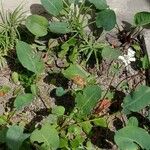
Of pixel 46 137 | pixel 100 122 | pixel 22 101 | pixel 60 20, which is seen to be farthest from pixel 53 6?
pixel 46 137

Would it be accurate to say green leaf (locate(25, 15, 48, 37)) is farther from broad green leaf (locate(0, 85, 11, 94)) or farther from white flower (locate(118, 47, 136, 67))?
white flower (locate(118, 47, 136, 67))

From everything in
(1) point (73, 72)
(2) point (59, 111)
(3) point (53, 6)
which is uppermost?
(3) point (53, 6)

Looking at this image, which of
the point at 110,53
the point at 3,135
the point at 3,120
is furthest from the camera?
the point at 110,53

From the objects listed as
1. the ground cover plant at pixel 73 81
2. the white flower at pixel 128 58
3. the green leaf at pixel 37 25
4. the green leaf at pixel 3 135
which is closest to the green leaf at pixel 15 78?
the ground cover plant at pixel 73 81

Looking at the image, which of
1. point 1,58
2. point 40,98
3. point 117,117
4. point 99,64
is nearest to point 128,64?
point 99,64

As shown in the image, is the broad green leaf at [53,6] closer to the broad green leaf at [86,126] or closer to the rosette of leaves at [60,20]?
the rosette of leaves at [60,20]

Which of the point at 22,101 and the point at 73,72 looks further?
the point at 73,72

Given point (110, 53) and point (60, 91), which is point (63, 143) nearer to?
point (60, 91)
